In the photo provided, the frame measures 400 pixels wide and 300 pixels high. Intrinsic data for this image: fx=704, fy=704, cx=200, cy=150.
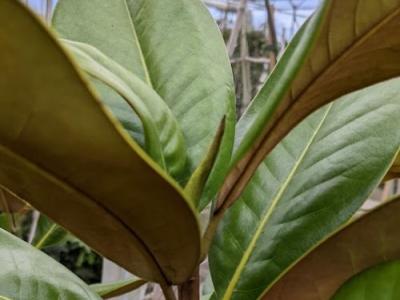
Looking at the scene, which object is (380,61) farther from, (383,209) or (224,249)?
(224,249)

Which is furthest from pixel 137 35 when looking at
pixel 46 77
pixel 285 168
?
pixel 46 77

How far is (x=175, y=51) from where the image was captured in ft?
1.78

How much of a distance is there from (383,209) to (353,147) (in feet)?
0.36

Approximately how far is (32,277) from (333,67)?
0.83 feet

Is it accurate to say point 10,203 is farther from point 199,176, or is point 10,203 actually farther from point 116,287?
point 199,176

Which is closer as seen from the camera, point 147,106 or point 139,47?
point 147,106

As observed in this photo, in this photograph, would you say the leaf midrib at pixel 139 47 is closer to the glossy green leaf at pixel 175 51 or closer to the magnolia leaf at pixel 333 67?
the glossy green leaf at pixel 175 51

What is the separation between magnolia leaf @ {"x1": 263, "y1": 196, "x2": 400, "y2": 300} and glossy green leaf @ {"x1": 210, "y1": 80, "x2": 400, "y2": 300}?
19 mm

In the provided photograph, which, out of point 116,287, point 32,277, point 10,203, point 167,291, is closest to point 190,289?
point 167,291

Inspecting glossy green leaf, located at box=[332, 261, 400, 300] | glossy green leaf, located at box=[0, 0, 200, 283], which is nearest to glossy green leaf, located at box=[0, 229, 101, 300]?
glossy green leaf, located at box=[0, 0, 200, 283]

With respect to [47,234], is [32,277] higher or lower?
higher

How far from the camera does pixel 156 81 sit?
545 millimetres

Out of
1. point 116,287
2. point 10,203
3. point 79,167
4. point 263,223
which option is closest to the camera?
point 79,167

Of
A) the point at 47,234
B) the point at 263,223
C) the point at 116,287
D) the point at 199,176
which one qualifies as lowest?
the point at 47,234
